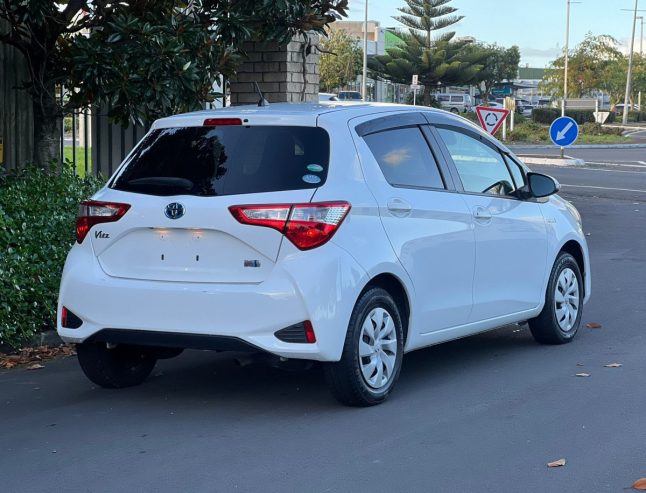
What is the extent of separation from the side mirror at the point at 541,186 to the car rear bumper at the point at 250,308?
2.47 m

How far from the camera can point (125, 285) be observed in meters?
6.64

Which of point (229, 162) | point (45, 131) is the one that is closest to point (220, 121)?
point (229, 162)

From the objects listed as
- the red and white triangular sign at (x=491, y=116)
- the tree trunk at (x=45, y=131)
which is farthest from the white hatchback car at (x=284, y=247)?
the red and white triangular sign at (x=491, y=116)

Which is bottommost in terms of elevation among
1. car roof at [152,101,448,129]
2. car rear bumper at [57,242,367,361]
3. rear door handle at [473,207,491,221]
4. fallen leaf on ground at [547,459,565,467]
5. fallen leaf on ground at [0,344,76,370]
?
fallen leaf on ground at [0,344,76,370]

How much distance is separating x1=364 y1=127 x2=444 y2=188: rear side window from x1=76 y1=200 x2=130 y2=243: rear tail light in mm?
1528

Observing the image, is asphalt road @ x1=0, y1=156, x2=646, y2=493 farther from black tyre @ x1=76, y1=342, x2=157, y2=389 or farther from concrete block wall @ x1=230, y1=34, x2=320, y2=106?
concrete block wall @ x1=230, y1=34, x2=320, y2=106

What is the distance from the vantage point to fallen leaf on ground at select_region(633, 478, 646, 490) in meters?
5.29

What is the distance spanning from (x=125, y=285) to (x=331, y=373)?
127 centimetres

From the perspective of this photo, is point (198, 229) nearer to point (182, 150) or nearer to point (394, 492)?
point (182, 150)

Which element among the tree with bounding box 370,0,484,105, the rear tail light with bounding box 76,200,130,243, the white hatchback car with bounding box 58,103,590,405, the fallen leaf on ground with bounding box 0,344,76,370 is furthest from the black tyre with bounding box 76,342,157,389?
the tree with bounding box 370,0,484,105

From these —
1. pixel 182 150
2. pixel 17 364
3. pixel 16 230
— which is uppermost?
pixel 182 150

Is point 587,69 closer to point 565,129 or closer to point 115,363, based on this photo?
point 565,129

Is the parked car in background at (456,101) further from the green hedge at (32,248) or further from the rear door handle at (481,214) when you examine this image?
the rear door handle at (481,214)

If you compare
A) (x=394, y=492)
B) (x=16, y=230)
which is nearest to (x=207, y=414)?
(x=394, y=492)
